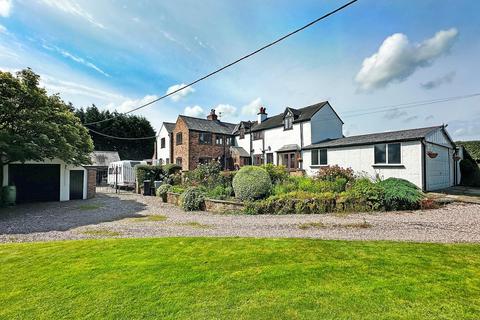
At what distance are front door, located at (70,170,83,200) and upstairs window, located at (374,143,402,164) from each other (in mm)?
21319

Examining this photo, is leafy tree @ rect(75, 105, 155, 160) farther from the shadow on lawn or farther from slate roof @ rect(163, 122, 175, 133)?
the shadow on lawn

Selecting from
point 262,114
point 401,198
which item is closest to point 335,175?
point 401,198

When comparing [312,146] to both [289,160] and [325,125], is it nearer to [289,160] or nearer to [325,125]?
[289,160]

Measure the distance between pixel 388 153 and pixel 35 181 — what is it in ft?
76.4

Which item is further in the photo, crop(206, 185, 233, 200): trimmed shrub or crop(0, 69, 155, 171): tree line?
crop(206, 185, 233, 200): trimmed shrub

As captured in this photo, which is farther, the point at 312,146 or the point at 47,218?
the point at 312,146

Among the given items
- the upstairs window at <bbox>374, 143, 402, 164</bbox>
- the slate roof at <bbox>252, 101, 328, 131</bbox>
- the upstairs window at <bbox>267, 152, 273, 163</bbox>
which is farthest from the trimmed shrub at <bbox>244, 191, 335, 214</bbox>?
the upstairs window at <bbox>267, 152, 273, 163</bbox>

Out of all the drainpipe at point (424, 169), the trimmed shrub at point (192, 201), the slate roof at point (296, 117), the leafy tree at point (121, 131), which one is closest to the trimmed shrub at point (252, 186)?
the trimmed shrub at point (192, 201)

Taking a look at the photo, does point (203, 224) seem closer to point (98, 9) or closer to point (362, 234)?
point (362, 234)

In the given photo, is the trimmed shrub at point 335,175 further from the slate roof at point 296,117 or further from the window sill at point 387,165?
the slate roof at point 296,117

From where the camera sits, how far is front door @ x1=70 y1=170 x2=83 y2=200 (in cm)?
1719

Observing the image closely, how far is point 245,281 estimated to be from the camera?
13.0ft

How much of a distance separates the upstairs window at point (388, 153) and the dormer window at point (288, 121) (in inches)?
369

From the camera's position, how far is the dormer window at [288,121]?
969 inches
